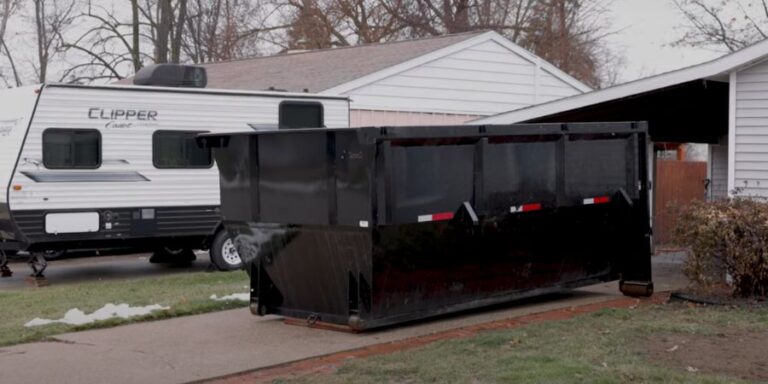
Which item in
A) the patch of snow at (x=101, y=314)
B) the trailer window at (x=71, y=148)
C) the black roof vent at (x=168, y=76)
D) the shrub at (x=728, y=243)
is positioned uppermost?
the black roof vent at (x=168, y=76)

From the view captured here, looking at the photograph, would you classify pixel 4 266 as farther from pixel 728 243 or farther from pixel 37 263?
pixel 728 243

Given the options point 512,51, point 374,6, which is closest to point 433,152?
point 512,51

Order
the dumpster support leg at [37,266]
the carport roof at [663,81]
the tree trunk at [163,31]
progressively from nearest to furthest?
the carport roof at [663,81] → the dumpster support leg at [37,266] → the tree trunk at [163,31]

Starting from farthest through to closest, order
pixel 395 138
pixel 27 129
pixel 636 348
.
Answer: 1. pixel 27 129
2. pixel 395 138
3. pixel 636 348

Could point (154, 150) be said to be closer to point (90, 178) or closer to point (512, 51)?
point (90, 178)

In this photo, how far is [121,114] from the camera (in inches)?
596

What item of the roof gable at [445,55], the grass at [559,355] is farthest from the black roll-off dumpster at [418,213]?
the roof gable at [445,55]

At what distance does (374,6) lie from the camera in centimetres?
3725

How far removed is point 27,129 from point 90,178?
1135 mm

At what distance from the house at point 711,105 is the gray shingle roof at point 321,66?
A: 486 centimetres

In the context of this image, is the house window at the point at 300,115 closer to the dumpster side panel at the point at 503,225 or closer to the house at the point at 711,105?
the house at the point at 711,105

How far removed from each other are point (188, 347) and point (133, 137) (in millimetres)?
6997

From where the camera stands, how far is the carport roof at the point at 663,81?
12.1m

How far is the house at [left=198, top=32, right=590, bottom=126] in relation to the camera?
19.5 m
